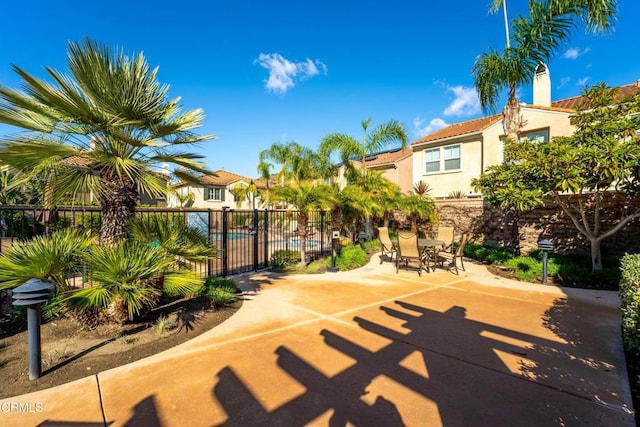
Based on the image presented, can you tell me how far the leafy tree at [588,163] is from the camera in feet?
22.1

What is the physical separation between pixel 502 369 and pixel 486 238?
11.3 meters

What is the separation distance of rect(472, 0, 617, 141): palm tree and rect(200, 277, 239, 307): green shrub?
9.03 m

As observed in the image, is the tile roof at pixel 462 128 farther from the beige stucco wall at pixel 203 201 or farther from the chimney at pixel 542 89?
the beige stucco wall at pixel 203 201

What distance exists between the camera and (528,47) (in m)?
10.1

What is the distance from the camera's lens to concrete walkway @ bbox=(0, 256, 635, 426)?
108 inches

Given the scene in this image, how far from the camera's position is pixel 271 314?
17.9 feet

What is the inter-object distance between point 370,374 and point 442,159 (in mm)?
18241

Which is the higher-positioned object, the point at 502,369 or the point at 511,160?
the point at 511,160

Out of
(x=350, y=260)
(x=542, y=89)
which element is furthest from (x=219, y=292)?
(x=542, y=89)

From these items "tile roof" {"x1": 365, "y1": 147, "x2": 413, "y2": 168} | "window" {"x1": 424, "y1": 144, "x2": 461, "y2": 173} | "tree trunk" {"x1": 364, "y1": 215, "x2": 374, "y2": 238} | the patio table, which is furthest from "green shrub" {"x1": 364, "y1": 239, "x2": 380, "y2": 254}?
"tile roof" {"x1": 365, "y1": 147, "x2": 413, "y2": 168}

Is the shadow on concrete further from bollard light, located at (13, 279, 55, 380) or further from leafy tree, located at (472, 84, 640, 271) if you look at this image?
leafy tree, located at (472, 84, 640, 271)

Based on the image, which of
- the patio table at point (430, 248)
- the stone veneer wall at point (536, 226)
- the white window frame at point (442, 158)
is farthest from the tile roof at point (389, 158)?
the patio table at point (430, 248)

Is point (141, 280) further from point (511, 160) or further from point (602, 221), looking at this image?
point (602, 221)

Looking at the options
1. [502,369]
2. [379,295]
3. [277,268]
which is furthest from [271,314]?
[277,268]
